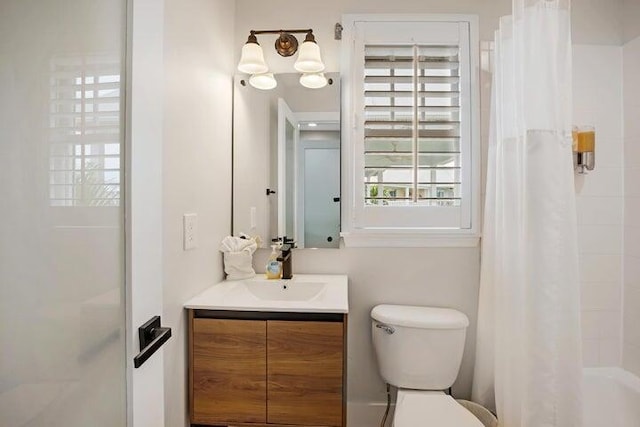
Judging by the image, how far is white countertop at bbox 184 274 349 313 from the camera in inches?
49.4

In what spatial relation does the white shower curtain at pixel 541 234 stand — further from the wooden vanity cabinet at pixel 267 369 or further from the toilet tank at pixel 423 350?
the wooden vanity cabinet at pixel 267 369

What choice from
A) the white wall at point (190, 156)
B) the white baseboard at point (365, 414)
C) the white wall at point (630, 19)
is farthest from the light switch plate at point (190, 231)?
the white wall at point (630, 19)

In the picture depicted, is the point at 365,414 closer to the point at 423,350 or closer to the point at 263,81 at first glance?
the point at 423,350

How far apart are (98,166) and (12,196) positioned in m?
0.16

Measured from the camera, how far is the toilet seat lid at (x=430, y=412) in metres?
1.25

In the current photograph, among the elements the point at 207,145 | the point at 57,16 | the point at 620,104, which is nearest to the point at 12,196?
the point at 57,16

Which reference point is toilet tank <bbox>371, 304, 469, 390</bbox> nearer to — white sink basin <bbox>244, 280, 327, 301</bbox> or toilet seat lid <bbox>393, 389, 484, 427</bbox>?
toilet seat lid <bbox>393, 389, 484, 427</bbox>

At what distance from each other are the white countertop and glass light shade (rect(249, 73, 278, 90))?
1062 millimetres

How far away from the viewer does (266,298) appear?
1.61 m

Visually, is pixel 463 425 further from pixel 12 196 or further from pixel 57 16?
pixel 57 16

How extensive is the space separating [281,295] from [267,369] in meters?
0.41

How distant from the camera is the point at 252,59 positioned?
1.66 m

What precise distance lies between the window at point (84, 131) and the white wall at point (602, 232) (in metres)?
2.15

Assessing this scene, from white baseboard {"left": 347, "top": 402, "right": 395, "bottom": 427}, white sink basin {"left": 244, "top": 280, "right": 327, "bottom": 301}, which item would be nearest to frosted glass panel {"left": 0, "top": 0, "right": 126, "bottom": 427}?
white sink basin {"left": 244, "top": 280, "right": 327, "bottom": 301}
